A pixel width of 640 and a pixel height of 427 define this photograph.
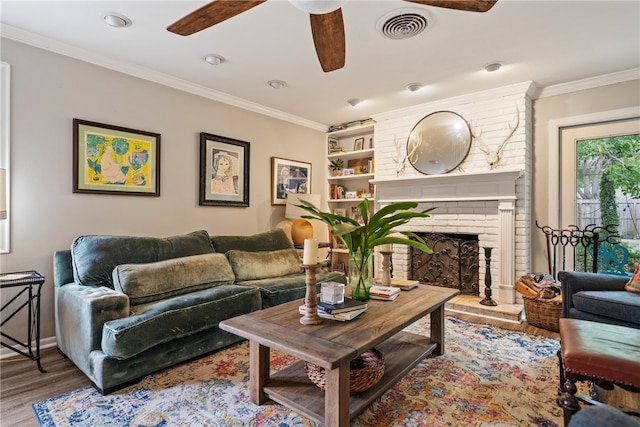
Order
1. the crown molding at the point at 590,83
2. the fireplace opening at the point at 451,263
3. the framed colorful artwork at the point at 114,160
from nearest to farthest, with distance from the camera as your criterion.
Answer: the framed colorful artwork at the point at 114,160 < the crown molding at the point at 590,83 < the fireplace opening at the point at 451,263

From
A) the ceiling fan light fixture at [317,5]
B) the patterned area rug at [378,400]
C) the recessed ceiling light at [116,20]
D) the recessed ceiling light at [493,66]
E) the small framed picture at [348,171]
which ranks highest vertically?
the recessed ceiling light at [493,66]

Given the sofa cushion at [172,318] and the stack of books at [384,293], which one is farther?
the stack of books at [384,293]

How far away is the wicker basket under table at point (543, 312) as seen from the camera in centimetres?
294

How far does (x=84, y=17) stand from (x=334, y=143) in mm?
3590

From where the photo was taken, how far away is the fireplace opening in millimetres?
3877

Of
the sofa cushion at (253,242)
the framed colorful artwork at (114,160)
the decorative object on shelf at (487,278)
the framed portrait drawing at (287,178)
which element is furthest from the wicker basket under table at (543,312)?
the framed colorful artwork at (114,160)

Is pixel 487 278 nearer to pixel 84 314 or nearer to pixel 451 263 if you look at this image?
pixel 451 263

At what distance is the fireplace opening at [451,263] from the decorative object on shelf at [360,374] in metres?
2.50

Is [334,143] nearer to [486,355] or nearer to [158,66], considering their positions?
[158,66]

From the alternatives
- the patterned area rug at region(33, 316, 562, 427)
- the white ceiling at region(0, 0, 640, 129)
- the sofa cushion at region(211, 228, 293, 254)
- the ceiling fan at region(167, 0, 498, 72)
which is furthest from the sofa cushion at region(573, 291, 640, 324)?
the sofa cushion at region(211, 228, 293, 254)

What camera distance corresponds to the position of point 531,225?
3.66m

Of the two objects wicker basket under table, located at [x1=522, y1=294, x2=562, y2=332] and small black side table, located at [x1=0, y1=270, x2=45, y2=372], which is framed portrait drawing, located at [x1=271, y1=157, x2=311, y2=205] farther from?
wicker basket under table, located at [x1=522, y1=294, x2=562, y2=332]

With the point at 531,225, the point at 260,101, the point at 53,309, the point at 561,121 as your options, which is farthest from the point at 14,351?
the point at 561,121

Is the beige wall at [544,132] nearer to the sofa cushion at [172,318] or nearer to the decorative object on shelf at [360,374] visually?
the decorative object on shelf at [360,374]
